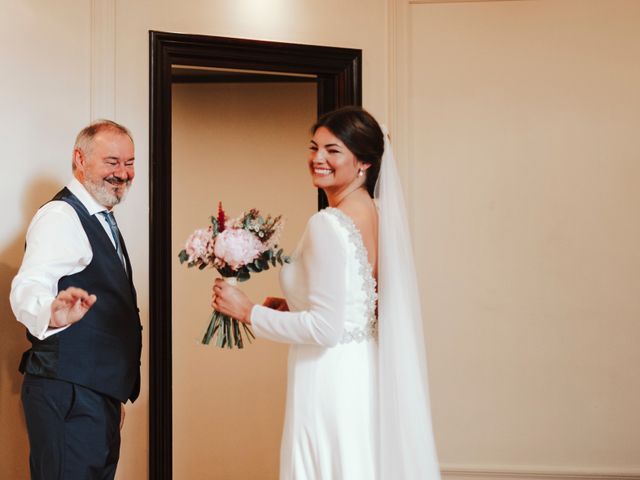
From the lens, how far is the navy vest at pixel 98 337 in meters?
2.64

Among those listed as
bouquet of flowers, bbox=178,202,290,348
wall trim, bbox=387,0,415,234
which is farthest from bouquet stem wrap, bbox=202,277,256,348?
wall trim, bbox=387,0,415,234

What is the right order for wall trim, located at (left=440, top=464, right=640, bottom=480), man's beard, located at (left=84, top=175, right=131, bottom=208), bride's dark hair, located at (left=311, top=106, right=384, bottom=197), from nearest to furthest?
bride's dark hair, located at (left=311, top=106, right=384, bottom=197) → man's beard, located at (left=84, top=175, right=131, bottom=208) → wall trim, located at (left=440, top=464, right=640, bottom=480)

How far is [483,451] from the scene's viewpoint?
4.02m

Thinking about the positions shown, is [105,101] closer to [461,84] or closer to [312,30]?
[312,30]

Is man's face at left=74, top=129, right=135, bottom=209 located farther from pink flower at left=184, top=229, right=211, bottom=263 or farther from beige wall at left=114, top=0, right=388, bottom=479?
A: beige wall at left=114, top=0, right=388, bottom=479

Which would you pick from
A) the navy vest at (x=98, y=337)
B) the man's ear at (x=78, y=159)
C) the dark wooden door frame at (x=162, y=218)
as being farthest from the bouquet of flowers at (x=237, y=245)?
the dark wooden door frame at (x=162, y=218)

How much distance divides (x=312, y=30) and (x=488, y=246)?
1399 mm

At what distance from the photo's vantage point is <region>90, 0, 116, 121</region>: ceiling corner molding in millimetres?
3568

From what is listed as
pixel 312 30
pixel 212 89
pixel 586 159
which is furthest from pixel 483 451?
pixel 212 89

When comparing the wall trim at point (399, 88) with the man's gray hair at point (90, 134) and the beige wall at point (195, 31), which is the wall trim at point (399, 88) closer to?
the beige wall at point (195, 31)

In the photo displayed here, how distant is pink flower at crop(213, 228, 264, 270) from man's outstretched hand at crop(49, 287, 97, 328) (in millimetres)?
421

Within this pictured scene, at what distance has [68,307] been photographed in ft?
7.70

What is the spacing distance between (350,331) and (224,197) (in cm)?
244

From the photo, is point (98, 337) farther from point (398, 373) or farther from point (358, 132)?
point (358, 132)
